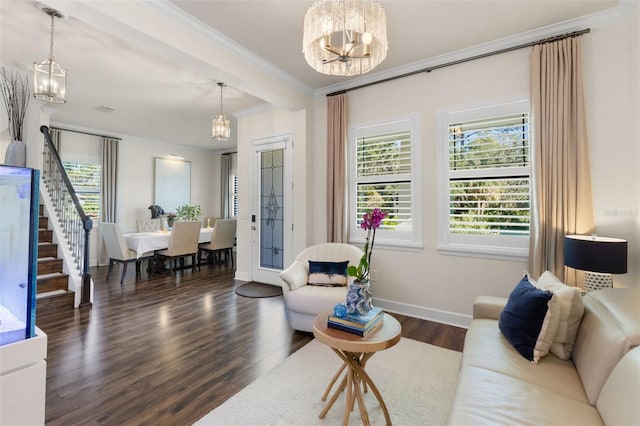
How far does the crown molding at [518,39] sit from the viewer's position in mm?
2555

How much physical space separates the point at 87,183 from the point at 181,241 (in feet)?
9.17

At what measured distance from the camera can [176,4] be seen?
252 centimetres

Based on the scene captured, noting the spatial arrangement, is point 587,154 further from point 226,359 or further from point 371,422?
point 226,359

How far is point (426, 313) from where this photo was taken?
347cm

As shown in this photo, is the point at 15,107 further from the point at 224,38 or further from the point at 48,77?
the point at 224,38

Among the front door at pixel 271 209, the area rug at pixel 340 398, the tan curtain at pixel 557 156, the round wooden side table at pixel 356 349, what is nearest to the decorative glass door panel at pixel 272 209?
the front door at pixel 271 209

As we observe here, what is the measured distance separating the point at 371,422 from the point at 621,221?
261 centimetres

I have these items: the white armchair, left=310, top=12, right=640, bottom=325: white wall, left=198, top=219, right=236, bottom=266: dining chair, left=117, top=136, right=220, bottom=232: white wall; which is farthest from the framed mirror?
the white armchair

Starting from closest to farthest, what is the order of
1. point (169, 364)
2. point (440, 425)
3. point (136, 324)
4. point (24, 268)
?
1. point (24, 268)
2. point (440, 425)
3. point (169, 364)
4. point (136, 324)

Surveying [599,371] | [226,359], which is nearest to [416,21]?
[599,371]

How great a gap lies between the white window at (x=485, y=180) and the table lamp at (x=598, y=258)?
2.23ft

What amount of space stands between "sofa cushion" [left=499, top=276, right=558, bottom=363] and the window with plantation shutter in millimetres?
7630

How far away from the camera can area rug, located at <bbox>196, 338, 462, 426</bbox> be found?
1.81 meters

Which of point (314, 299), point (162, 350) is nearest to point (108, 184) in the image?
point (162, 350)
